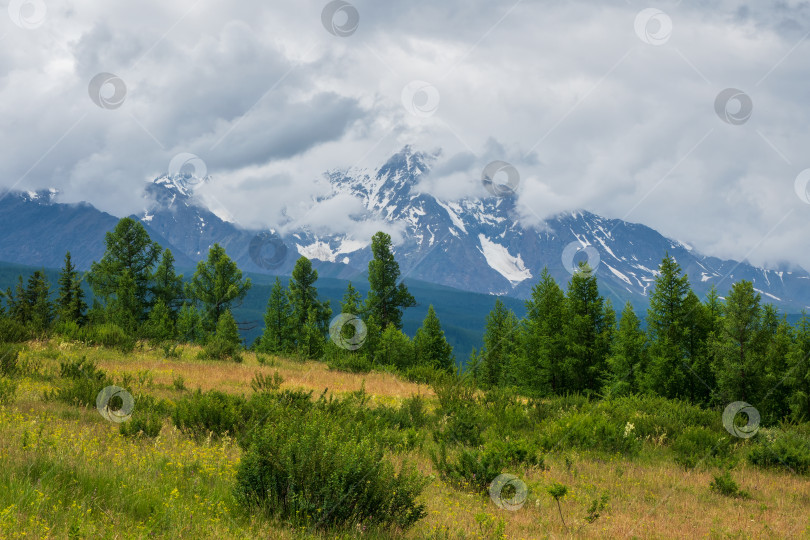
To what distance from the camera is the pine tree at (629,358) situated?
30484mm

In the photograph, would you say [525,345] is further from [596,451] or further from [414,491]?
[414,491]

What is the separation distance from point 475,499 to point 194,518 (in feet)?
13.2

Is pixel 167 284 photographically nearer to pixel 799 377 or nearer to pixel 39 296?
pixel 39 296

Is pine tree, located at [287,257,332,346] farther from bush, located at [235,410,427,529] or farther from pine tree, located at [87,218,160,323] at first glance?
bush, located at [235,410,427,529]

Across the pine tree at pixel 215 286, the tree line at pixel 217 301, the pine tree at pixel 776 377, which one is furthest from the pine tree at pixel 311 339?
the pine tree at pixel 776 377

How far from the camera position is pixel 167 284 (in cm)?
5531

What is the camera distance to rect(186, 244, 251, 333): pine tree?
184ft

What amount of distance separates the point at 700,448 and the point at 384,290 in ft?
141

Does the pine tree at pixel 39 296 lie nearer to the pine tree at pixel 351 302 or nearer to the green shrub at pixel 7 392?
the pine tree at pixel 351 302

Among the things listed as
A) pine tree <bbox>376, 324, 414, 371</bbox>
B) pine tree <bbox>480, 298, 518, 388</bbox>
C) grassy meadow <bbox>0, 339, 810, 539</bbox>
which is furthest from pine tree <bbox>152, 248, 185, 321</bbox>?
grassy meadow <bbox>0, 339, 810, 539</bbox>

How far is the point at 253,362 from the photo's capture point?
2212cm

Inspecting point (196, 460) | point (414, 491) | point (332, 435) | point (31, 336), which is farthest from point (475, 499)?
point (31, 336)

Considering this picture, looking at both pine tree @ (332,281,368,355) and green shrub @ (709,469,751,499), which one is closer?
green shrub @ (709,469,751,499)

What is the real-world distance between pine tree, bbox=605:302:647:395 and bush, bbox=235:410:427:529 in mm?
27366
